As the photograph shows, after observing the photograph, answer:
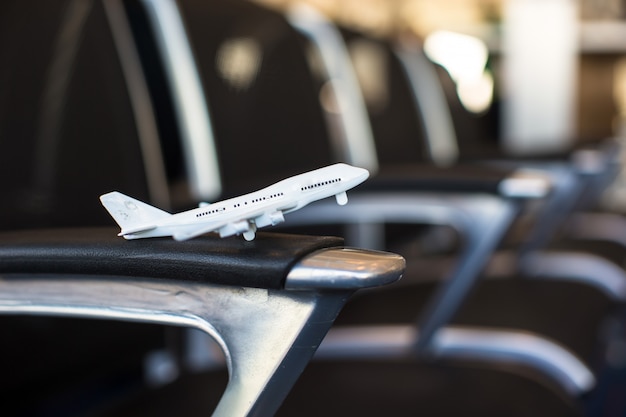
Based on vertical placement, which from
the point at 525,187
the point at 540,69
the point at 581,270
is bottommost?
the point at 581,270

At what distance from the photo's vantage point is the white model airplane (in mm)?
345

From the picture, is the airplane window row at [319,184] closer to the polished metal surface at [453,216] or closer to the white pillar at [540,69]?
the polished metal surface at [453,216]

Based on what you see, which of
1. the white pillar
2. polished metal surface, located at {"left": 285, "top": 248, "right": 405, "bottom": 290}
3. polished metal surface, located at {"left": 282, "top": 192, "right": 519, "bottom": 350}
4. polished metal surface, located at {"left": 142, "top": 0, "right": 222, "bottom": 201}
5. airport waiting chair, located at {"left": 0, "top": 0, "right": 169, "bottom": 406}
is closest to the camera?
polished metal surface, located at {"left": 285, "top": 248, "right": 405, "bottom": 290}

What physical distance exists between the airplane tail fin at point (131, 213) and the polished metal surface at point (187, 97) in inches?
23.7

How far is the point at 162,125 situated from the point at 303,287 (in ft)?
2.62

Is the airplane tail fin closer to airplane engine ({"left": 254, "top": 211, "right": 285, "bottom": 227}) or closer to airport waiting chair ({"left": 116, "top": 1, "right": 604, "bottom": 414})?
airplane engine ({"left": 254, "top": 211, "right": 285, "bottom": 227})

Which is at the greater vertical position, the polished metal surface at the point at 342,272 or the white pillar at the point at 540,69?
the polished metal surface at the point at 342,272

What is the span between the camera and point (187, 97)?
3.51 feet

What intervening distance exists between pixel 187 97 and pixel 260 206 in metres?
0.76

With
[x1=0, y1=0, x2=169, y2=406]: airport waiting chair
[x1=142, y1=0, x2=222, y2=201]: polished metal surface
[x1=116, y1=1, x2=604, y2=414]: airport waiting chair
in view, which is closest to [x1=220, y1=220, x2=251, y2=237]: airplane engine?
[x1=0, y1=0, x2=169, y2=406]: airport waiting chair

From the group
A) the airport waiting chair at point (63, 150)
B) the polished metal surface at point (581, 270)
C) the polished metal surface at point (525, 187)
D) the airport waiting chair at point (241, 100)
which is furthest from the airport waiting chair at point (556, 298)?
the airport waiting chair at point (63, 150)

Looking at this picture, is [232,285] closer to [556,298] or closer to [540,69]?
[556,298]

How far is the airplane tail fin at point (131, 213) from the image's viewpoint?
15.6 inches

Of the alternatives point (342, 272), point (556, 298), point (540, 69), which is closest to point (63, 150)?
point (342, 272)
